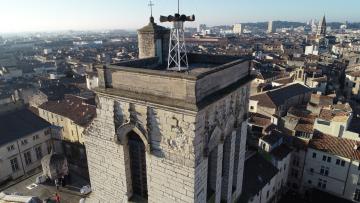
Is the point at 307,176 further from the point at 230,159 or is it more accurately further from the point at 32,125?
the point at 32,125

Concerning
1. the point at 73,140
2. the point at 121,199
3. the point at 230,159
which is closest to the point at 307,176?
the point at 230,159

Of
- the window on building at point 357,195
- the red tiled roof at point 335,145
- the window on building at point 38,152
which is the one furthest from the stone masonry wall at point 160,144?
the window on building at point 357,195

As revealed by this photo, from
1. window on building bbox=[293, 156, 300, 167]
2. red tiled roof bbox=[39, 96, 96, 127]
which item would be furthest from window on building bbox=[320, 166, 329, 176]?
red tiled roof bbox=[39, 96, 96, 127]

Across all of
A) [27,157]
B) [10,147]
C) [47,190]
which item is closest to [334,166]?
[47,190]

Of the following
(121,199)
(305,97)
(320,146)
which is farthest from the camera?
(305,97)

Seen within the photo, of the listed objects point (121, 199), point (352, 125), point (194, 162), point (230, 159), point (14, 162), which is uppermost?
point (194, 162)

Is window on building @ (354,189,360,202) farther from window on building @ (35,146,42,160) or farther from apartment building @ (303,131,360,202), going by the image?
window on building @ (35,146,42,160)

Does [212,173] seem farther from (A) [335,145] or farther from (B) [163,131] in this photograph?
(A) [335,145]
